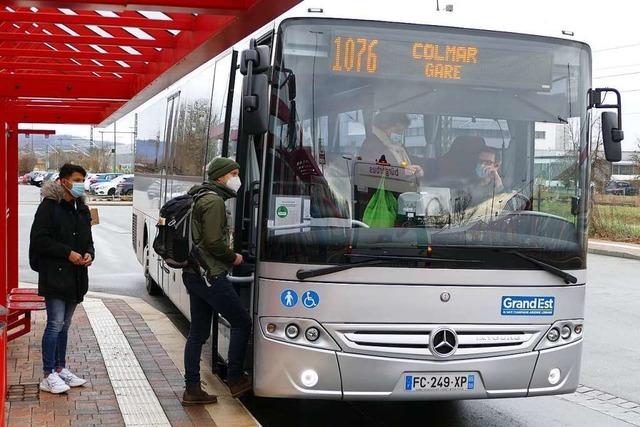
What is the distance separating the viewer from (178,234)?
6098mm

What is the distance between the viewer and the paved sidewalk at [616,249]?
22589mm

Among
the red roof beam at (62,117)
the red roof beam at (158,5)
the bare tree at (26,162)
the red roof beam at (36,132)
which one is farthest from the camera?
the bare tree at (26,162)

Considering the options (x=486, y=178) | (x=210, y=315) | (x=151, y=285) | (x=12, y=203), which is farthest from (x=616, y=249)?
(x=210, y=315)

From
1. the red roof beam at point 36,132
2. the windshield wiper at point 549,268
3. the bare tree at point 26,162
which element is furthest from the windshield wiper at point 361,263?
the bare tree at point 26,162

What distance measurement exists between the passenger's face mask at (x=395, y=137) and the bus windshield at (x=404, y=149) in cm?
1

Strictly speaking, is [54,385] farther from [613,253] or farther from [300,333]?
[613,253]

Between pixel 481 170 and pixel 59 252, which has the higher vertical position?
pixel 481 170

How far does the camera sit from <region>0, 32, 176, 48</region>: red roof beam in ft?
23.0

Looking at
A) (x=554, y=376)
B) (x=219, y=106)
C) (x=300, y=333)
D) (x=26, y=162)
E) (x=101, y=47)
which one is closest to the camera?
(x=300, y=333)

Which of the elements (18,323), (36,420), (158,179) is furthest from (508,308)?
(158,179)

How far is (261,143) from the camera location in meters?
5.94

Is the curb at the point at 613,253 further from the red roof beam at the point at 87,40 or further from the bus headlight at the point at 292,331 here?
the bus headlight at the point at 292,331

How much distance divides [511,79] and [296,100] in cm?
152

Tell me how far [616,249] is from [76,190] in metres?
19.9
